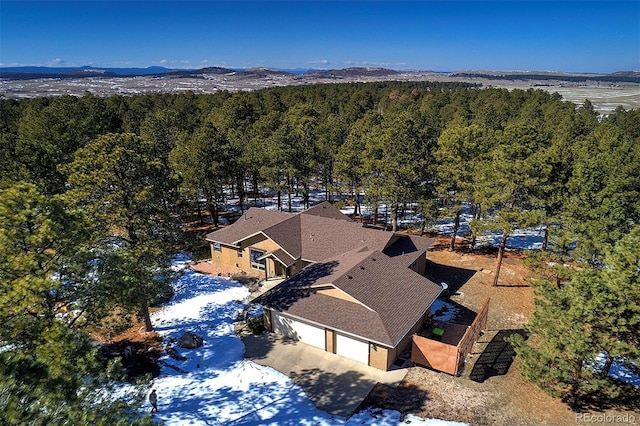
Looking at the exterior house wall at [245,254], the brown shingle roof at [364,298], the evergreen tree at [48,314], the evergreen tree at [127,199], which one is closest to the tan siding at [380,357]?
the brown shingle roof at [364,298]

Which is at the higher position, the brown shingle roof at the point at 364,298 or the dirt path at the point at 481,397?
the brown shingle roof at the point at 364,298

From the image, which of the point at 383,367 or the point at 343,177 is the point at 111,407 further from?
the point at 343,177

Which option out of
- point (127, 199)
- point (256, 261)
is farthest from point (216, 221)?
point (127, 199)

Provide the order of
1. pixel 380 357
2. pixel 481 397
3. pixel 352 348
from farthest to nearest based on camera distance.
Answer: pixel 352 348 < pixel 380 357 < pixel 481 397

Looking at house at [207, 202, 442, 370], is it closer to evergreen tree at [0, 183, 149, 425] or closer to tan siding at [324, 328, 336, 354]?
tan siding at [324, 328, 336, 354]

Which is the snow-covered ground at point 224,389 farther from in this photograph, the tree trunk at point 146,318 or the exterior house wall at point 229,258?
the exterior house wall at point 229,258

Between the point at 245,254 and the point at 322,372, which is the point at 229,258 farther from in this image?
the point at 322,372
